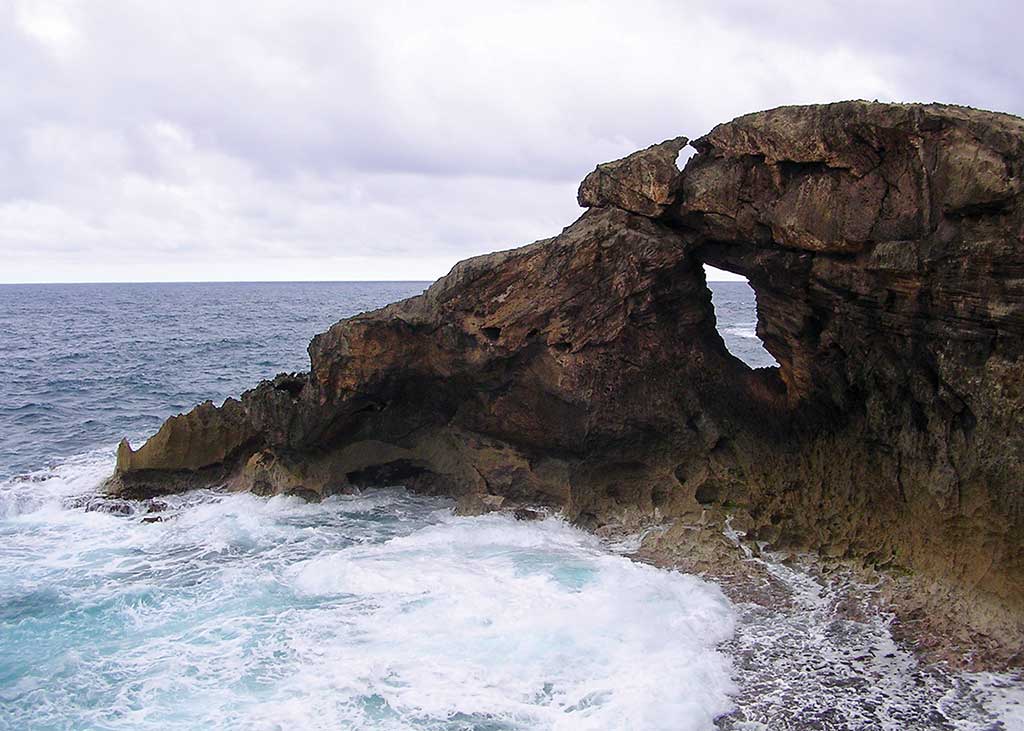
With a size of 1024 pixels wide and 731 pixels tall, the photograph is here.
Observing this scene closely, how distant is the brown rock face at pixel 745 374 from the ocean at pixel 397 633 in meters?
1.40

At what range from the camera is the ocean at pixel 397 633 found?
12148mm

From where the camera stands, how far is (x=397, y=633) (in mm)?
14445

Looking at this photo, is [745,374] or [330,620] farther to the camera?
[745,374]

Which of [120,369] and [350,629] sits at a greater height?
[120,369]

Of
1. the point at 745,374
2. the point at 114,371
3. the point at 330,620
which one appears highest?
the point at 745,374

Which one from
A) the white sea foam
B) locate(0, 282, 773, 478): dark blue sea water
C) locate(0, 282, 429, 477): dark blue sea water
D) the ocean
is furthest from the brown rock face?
locate(0, 282, 429, 477): dark blue sea water

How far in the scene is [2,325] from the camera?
83.3m

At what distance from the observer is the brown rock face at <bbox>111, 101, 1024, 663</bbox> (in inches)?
535

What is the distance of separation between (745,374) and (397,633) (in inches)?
408

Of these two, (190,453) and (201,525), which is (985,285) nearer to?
(201,525)

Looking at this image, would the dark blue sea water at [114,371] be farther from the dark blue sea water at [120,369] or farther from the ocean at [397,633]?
the ocean at [397,633]

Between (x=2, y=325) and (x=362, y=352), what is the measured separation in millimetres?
79076

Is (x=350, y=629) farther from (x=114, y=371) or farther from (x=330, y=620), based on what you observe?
(x=114, y=371)

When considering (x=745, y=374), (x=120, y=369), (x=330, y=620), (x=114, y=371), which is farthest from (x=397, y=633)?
(x=120, y=369)
